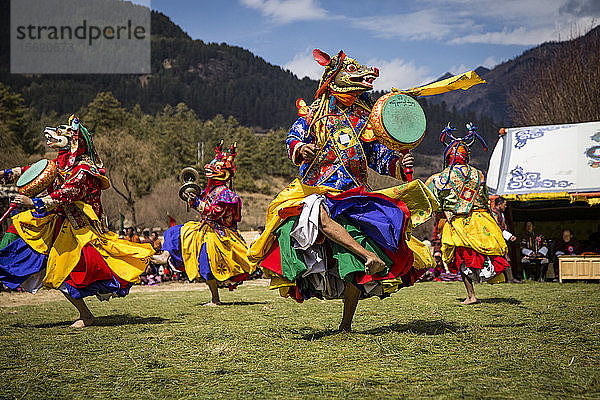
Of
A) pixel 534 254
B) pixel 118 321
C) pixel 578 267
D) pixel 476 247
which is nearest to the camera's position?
pixel 118 321

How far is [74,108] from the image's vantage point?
102000 mm

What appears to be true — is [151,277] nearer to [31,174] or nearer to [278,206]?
[31,174]

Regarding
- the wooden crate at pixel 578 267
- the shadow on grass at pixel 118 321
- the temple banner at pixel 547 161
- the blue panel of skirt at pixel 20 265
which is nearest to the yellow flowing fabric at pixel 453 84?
the shadow on grass at pixel 118 321

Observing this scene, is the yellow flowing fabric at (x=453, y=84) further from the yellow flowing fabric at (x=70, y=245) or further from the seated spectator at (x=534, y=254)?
the seated spectator at (x=534, y=254)

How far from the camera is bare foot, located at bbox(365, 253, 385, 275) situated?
16.0 feet

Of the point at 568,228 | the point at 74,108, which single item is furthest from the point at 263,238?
the point at 74,108

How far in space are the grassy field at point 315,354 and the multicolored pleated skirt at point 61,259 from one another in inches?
19.1

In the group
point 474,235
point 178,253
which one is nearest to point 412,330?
point 474,235

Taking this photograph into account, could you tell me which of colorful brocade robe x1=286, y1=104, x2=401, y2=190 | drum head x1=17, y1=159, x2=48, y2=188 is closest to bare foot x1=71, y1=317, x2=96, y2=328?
drum head x1=17, y1=159, x2=48, y2=188

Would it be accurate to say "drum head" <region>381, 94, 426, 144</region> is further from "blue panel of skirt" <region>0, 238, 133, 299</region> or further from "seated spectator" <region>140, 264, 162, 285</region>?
"seated spectator" <region>140, 264, 162, 285</region>

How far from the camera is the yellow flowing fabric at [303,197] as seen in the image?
5133 millimetres

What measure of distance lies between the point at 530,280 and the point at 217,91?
414ft

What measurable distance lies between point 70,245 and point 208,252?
9.08 feet

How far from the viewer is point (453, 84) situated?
5047 millimetres
